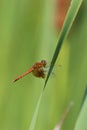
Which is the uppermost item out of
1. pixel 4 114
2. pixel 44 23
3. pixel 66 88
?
pixel 44 23

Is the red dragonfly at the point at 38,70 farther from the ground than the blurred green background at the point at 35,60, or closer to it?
farther from the ground

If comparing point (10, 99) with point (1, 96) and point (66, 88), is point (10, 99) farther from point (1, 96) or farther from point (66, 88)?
point (66, 88)

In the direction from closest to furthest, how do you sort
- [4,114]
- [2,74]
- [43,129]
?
[43,129]
[4,114]
[2,74]

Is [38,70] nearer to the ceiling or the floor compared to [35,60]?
nearer to the ceiling

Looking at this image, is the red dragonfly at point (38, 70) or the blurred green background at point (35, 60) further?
the blurred green background at point (35, 60)

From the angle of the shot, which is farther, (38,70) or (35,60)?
(35,60)

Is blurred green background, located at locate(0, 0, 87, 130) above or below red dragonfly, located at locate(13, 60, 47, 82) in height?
below

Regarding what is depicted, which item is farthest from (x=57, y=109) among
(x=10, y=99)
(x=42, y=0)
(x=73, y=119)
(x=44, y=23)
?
(x=42, y=0)

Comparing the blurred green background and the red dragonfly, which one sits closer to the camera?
the red dragonfly
